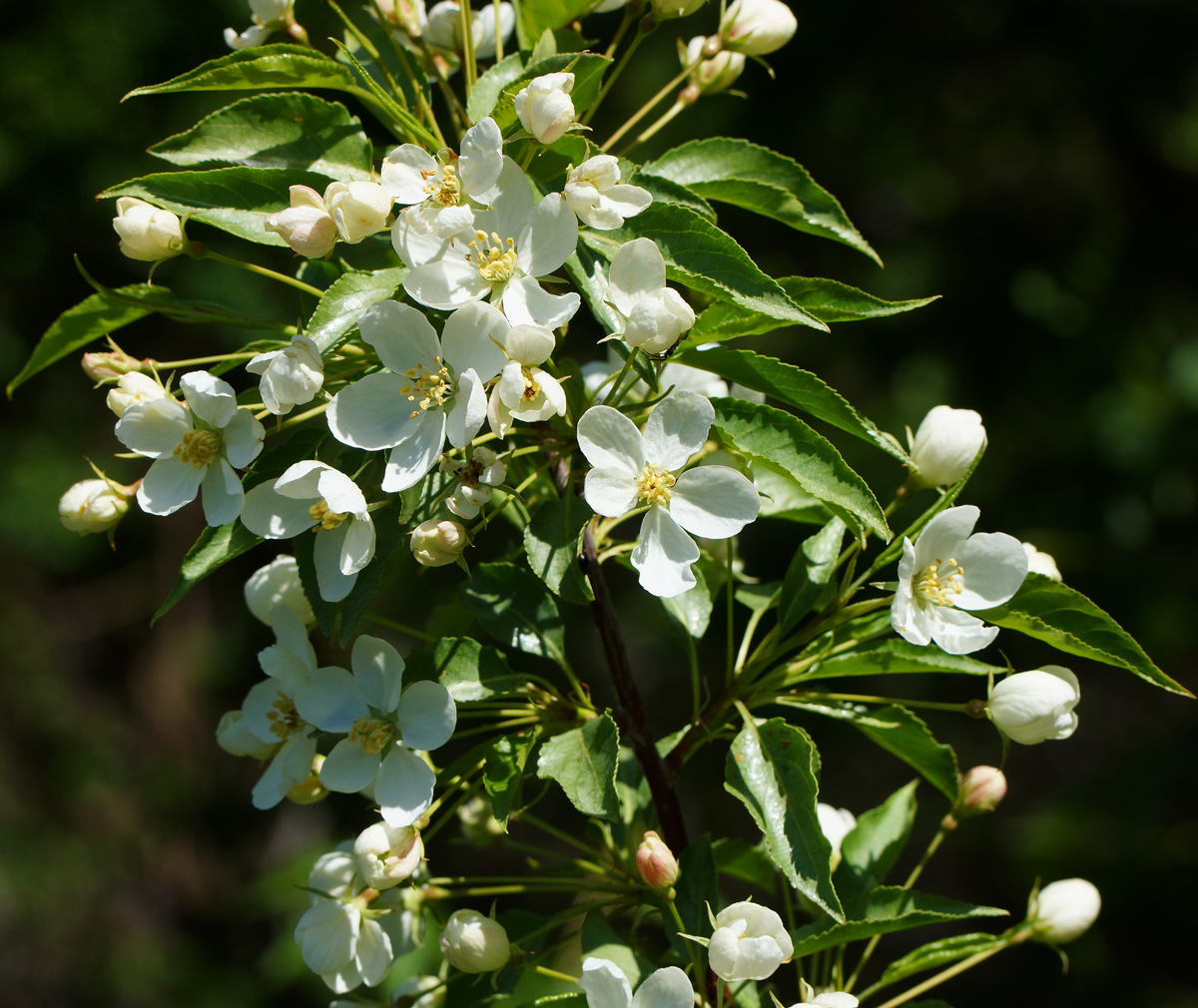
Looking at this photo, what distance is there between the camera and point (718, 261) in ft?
3.74

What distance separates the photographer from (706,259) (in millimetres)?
1146

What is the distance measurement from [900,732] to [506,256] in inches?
29.7

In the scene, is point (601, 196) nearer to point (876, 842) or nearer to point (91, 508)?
point (91, 508)

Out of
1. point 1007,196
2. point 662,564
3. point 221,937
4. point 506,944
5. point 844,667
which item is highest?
point 662,564

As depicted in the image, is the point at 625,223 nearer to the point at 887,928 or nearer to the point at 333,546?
the point at 333,546

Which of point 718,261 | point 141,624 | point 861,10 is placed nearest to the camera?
point 718,261

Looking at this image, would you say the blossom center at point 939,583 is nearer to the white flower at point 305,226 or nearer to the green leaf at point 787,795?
the green leaf at point 787,795

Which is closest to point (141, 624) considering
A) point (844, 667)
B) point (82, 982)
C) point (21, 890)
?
point (21, 890)

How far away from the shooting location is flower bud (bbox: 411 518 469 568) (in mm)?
1107

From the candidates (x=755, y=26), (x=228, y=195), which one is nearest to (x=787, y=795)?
(x=228, y=195)

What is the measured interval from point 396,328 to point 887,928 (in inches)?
33.5

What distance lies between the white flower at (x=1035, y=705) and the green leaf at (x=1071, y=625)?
60mm

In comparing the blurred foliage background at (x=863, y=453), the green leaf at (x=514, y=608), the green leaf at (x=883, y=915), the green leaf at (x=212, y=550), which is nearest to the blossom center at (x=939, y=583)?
the green leaf at (x=883, y=915)

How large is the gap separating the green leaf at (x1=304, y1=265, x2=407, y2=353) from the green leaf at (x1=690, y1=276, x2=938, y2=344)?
13.6 inches
